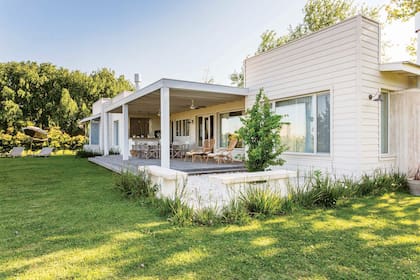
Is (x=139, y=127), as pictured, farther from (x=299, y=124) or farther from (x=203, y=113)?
(x=299, y=124)

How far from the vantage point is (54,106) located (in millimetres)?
28172

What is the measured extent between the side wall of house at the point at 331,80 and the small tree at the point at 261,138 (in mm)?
1423

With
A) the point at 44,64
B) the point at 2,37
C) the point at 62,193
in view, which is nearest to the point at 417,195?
the point at 62,193

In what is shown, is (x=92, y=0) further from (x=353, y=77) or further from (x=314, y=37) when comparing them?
(x=353, y=77)

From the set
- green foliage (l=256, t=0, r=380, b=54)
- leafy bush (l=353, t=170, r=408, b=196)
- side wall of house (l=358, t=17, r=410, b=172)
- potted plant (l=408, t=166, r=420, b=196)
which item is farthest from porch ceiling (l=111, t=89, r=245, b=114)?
green foliage (l=256, t=0, r=380, b=54)

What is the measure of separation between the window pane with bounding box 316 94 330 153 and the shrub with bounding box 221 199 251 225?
143 inches

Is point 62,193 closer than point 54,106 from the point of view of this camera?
Yes

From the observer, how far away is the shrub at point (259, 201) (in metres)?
4.29

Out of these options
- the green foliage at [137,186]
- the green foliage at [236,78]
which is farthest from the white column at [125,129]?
the green foliage at [236,78]

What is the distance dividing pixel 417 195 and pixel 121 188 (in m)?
6.51

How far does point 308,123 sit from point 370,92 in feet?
5.31

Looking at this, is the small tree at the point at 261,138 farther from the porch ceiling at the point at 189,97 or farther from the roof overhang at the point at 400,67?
the porch ceiling at the point at 189,97

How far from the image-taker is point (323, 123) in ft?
22.6

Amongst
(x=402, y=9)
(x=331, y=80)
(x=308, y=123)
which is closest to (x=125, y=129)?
(x=308, y=123)
